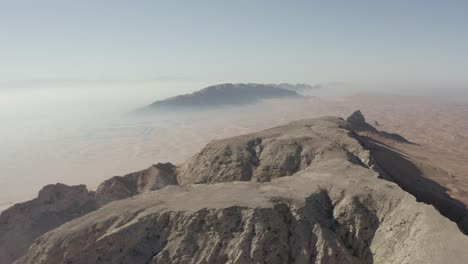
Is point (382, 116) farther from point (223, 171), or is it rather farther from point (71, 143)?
point (223, 171)

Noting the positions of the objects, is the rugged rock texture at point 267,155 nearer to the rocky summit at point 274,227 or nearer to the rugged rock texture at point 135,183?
the rugged rock texture at point 135,183

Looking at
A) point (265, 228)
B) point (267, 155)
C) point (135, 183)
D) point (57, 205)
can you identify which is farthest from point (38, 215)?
point (265, 228)

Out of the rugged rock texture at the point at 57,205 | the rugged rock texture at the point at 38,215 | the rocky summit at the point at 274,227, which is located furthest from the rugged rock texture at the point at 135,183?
the rocky summit at the point at 274,227

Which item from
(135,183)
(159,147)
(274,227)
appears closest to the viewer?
(274,227)

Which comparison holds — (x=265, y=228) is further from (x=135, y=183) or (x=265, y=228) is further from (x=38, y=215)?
(x=38, y=215)

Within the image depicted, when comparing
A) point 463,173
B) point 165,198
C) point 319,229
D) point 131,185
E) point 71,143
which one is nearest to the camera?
point 319,229

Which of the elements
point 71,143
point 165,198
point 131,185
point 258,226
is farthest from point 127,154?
point 258,226
